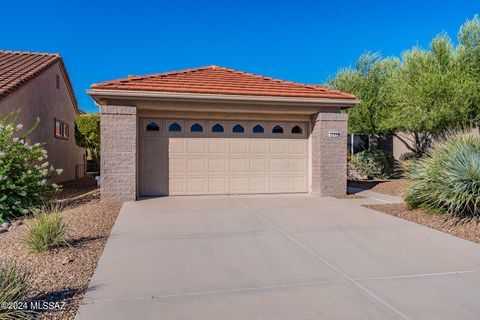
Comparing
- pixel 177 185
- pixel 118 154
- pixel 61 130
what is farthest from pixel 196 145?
pixel 61 130

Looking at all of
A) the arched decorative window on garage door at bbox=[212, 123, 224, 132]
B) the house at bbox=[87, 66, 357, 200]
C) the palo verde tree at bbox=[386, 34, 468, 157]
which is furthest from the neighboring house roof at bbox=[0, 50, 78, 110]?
the palo verde tree at bbox=[386, 34, 468, 157]

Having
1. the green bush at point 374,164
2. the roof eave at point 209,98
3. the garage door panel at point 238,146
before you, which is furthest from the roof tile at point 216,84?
the green bush at point 374,164

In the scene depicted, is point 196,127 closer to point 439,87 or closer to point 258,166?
point 258,166

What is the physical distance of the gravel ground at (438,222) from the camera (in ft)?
20.8

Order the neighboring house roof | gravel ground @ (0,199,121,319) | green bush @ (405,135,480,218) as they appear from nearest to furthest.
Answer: gravel ground @ (0,199,121,319) < green bush @ (405,135,480,218) < the neighboring house roof

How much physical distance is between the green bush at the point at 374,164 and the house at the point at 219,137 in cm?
641

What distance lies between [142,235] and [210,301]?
2.91 meters

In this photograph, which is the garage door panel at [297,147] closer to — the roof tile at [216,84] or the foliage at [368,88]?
the roof tile at [216,84]

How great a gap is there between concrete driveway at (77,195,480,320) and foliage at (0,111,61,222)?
2.77 m

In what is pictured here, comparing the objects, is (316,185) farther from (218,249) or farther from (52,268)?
(52,268)

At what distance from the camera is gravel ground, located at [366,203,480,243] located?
250 inches

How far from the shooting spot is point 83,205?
9.34 m

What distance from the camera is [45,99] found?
47.1 ft

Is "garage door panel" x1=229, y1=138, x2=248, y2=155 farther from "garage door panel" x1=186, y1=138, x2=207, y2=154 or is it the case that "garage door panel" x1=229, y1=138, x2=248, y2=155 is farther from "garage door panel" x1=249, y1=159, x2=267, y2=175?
"garage door panel" x1=186, y1=138, x2=207, y2=154
